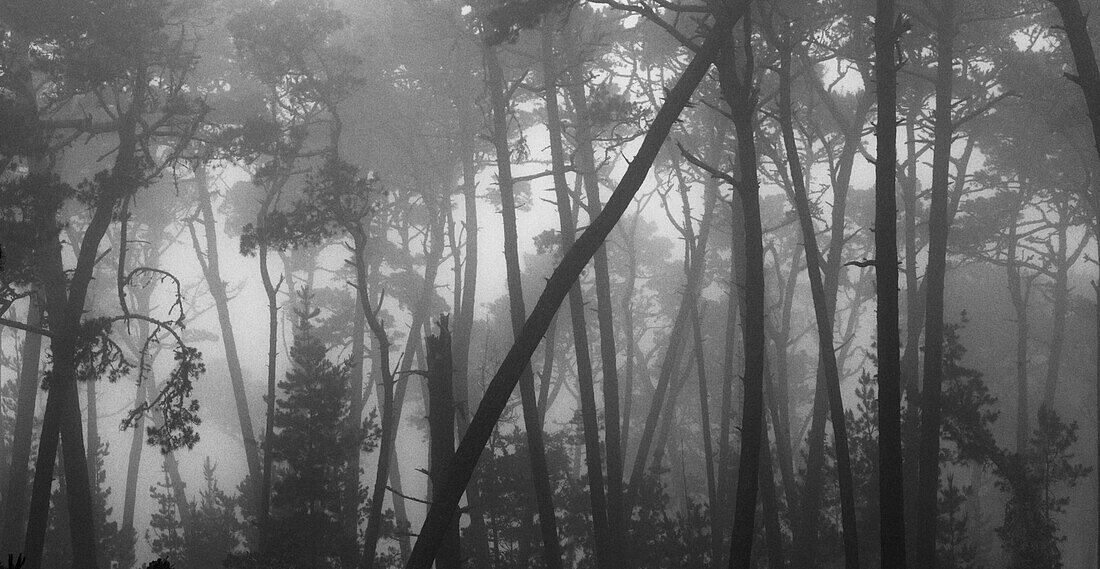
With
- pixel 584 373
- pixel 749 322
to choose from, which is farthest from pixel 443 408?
pixel 749 322

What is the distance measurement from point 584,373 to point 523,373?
4.96 feet

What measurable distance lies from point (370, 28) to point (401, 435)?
35719 millimetres

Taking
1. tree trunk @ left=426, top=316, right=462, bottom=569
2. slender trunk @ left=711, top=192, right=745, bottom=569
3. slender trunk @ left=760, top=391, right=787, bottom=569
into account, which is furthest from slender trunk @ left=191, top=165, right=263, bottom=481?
slender trunk @ left=760, top=391, right=787, bottom=569

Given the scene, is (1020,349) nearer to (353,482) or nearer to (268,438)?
(353,482)

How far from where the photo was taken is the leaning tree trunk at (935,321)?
930 centimetres

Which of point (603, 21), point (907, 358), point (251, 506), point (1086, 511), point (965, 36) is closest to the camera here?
point (907, 358)

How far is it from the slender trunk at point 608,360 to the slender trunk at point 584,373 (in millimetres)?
92

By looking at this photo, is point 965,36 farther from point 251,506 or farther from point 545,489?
point 251,506

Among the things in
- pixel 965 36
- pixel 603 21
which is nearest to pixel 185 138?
pixel 603 21

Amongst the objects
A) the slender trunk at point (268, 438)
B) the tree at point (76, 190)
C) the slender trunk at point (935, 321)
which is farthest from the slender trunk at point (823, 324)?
the slender trunk at point (268, 438)

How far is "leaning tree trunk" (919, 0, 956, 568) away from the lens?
30.5ft

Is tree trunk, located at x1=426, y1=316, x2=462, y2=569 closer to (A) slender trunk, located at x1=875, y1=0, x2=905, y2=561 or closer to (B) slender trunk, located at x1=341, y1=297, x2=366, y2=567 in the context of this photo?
(A) slender trunk, located at x1=875, y1=0, x2=905, y2=561

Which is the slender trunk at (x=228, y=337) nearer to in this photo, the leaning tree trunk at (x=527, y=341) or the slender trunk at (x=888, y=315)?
the leaning tree trunk at (x=527, y=341)

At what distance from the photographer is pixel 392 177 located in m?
22.5
